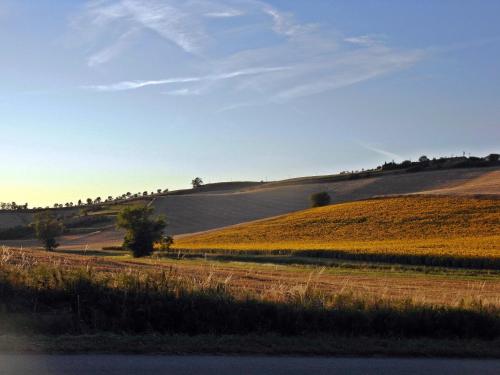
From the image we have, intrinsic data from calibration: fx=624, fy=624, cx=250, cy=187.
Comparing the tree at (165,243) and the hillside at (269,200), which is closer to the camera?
the tree at (165,243)

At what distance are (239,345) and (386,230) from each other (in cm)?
5385

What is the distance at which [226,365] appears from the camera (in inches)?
306

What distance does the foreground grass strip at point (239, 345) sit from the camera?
843 centimetres

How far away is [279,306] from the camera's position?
10.1 m

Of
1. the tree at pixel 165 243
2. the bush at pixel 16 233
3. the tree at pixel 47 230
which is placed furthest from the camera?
the bush at pixel 16 233

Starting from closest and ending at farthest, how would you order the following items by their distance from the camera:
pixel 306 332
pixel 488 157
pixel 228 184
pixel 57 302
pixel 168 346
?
pixel 168 346 < pixel 306 332 < pixel 57 302 < pixel 488 157 < pixel 228 184

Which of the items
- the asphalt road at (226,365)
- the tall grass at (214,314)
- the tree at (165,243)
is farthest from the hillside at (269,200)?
the asphalt road at (226,365)

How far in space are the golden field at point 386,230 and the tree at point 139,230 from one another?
354 centimetres

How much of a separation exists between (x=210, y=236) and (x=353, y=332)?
63284 millimetres

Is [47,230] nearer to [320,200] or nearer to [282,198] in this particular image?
[320,200]

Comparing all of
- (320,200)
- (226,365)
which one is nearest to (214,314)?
(226,365)

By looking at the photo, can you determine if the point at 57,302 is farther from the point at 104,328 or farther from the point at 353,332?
the point at 353,332

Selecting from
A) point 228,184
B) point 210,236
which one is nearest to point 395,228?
point 210,236

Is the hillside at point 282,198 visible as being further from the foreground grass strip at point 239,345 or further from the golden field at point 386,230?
the foreground grass strip at point 239,345
